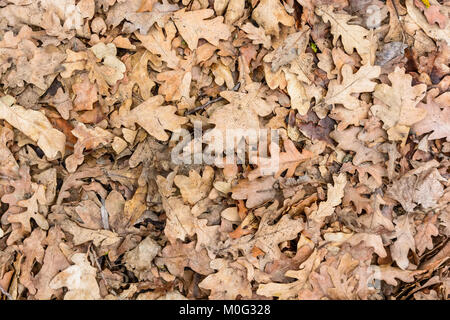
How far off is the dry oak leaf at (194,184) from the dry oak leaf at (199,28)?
2.40 feet

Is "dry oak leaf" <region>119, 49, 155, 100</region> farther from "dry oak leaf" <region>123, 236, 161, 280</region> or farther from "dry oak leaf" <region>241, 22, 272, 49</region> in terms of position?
"dry oak leaf" <region>123, 236, 161, 280</region>

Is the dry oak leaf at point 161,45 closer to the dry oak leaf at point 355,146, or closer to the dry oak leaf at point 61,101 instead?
the dry oak leaf at point 61,101

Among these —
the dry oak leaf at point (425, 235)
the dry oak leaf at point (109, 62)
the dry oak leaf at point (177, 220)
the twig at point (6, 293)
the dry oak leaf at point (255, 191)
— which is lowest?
the twig at point (6, 293)

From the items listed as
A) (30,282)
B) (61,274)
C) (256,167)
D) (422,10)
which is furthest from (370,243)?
(30,282)

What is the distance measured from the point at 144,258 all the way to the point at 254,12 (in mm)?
1556

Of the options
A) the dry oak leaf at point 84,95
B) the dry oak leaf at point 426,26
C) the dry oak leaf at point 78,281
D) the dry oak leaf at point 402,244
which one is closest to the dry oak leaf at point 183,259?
the dry oak leaf at point 78,281

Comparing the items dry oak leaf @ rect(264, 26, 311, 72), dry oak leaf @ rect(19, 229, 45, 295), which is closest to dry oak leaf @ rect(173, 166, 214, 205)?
dry oak leaf @ rect(264, 26, 311, 72)

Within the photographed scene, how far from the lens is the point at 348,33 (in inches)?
110

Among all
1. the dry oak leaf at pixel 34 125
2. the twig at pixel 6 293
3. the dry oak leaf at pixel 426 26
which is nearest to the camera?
the twig at pixel 6 293

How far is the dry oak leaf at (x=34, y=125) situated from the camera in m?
2.70

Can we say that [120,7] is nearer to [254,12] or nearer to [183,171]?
[254,12]

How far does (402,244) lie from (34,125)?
87.2 inches

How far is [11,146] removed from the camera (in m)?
2.75

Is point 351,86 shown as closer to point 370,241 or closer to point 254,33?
point 254,33
